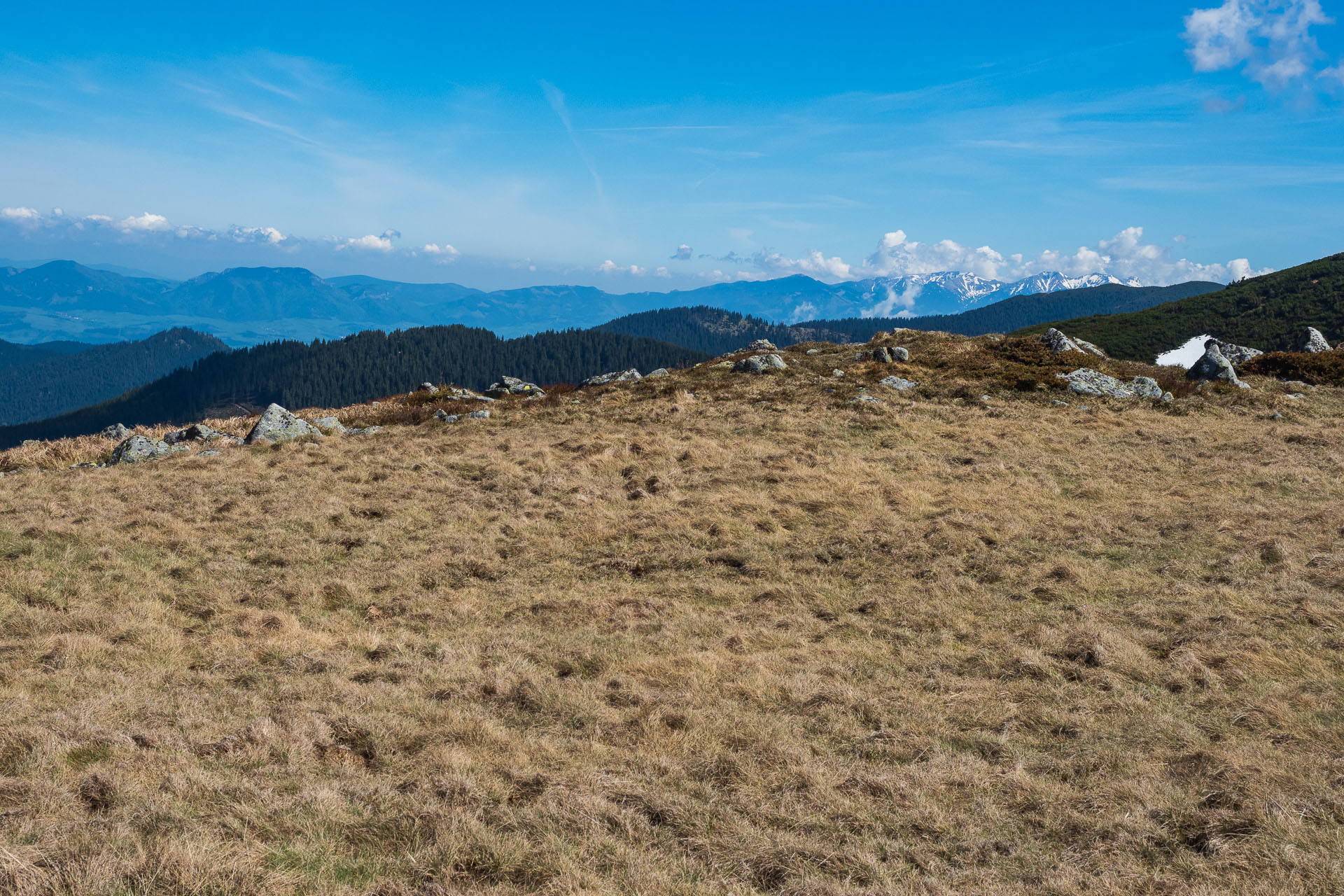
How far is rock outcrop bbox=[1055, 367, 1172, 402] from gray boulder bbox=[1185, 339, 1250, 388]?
330 cm

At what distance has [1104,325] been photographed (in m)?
132

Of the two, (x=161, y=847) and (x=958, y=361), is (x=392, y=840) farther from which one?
(x=958, y=361)

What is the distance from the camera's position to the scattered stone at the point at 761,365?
141 ft

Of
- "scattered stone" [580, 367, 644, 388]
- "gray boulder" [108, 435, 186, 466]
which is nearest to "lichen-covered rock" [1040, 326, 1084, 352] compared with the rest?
"scattered stone" [580, 367, 644, 388]

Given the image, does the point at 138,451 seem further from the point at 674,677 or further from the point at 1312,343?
the point at 1312,343

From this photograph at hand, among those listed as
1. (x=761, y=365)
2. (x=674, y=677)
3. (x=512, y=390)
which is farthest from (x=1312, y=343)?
(x=674, y=677)

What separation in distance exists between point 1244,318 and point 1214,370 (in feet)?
401

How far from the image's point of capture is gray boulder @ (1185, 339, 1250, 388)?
3506cm

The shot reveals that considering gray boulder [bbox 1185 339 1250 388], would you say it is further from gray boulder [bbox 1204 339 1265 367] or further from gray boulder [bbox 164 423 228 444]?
gray boulder [bbox 164 423 228 444]

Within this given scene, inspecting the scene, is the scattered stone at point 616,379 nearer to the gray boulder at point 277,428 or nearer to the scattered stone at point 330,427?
the scattered stone at point 330,427

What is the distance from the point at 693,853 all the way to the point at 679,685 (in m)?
3.82

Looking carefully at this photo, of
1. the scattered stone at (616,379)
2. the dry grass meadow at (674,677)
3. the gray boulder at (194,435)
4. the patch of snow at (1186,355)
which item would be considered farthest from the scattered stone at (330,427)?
the patch of snow at (1186,355)

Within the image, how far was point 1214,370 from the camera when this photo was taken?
35.8m

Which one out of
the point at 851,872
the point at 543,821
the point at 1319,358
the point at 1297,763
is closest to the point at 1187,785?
the point at 1297,763
